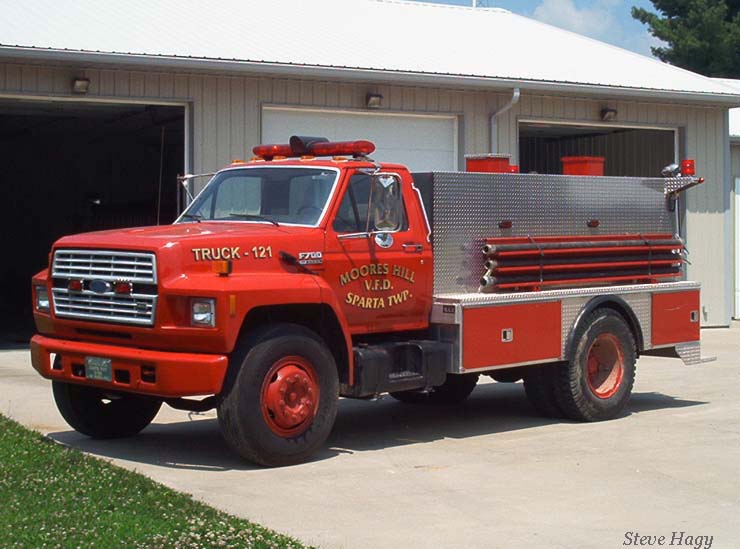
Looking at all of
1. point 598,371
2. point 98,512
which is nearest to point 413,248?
point 598,371

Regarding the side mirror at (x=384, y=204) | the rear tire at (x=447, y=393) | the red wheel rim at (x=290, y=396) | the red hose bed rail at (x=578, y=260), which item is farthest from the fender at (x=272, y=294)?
the rear tire at (x=447, y=393)

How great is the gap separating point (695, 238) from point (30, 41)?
38.1 feet

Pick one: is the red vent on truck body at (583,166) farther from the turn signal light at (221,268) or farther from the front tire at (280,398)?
the turn signal light at (221,268)

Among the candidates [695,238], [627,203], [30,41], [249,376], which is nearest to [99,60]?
[30,41]

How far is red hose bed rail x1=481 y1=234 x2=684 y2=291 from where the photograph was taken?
10852 millimetres

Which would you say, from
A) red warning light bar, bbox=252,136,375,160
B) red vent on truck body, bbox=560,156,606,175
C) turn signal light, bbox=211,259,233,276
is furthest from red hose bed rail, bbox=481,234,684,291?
turn signal light, bbox=211,259,233,276

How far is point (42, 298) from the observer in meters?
9.74

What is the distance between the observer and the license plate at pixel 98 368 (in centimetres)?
897

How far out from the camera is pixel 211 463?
923cm

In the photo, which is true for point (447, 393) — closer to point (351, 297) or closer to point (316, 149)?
point (351, 297)

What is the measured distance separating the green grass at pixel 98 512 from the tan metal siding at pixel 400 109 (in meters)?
8.23

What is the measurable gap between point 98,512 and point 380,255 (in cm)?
348

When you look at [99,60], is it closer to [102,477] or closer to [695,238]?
[102,477]

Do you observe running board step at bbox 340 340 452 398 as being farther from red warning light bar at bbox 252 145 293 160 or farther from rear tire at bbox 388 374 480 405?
rear tire at bbox 388 374 480 405
